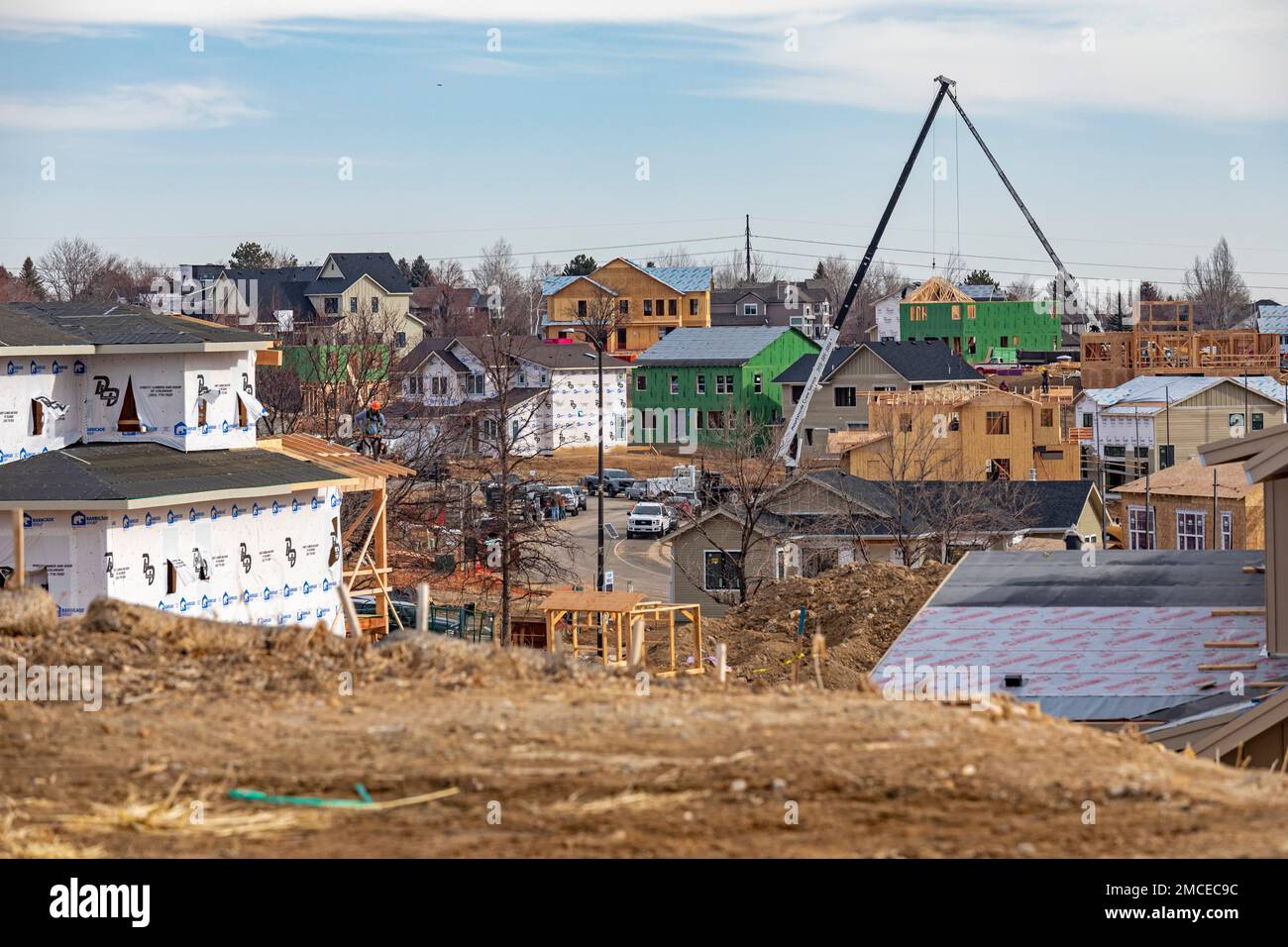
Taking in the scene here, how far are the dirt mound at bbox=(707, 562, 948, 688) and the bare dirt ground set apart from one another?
14.1 metres

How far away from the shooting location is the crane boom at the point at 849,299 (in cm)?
6869

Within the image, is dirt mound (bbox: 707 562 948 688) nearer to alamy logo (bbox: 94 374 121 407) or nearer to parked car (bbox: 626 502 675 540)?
alamy logo (bbox: 94 374 121 407)

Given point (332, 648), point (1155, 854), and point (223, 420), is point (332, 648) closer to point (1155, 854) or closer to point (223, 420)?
point (1155, 854)

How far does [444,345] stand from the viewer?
84375 millimetres

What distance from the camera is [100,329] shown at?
2836 centimetres

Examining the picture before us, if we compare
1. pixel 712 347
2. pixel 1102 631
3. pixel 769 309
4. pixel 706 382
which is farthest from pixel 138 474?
pixel 769 309

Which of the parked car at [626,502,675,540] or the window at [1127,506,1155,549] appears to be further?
the parked car at [626,502,675,540]

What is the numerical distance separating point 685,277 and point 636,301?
13.3ft

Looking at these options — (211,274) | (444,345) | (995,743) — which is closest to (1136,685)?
(995,743)

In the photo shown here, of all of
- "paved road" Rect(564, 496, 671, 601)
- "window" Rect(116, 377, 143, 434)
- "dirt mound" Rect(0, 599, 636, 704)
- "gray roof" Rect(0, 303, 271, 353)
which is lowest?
"paved road" Rect(564, 496, 671, 601)

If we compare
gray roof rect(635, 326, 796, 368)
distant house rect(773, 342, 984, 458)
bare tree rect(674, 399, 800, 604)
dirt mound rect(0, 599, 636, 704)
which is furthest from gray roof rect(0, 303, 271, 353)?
gray roof rect(635, 326, 796, 368)

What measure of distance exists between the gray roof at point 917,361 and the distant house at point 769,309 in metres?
44.6

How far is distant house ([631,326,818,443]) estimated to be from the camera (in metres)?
84.1

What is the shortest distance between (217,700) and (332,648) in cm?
108
